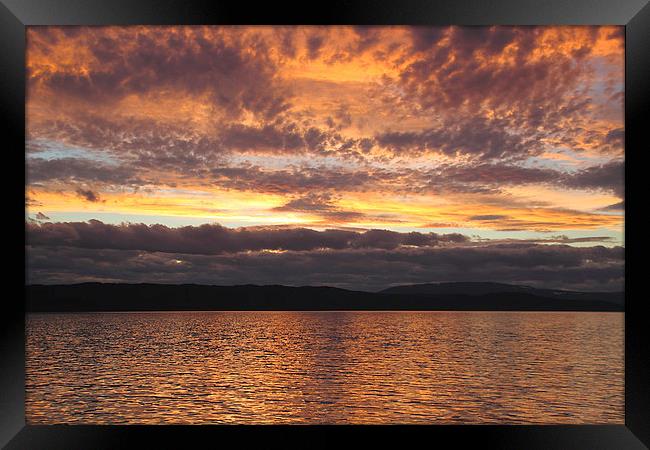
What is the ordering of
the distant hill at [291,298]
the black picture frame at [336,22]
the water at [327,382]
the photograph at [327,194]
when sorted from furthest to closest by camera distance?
the distant hill at [291,298]
the photograph at [327,194]
the water at [327,382]
the black picture frame at [336,22]

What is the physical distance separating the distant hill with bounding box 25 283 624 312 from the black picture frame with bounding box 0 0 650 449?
59.9 m

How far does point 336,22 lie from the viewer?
475cm

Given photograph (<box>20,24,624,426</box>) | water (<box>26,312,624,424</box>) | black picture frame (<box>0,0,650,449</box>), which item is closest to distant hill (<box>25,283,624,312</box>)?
photograph (<box>20,24,624,426</box>)

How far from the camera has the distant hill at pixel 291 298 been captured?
85.8 metres

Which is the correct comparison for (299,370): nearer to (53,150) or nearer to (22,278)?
(53,150)

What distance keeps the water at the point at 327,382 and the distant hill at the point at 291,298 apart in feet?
80.7

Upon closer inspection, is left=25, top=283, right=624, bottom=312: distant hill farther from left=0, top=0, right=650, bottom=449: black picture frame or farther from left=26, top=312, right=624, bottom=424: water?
left=0, top=0, right=650, bottom=449: black picture frame

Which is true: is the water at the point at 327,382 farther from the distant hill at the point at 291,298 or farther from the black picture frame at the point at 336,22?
the distant hill at the point at 291,298

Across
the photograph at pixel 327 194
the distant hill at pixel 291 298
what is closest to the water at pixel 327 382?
the photograph at pixel 327 194

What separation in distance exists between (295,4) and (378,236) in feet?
157

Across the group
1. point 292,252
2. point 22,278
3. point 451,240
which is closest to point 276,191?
point 292,252

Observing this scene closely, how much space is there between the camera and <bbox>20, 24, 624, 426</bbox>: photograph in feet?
93.8

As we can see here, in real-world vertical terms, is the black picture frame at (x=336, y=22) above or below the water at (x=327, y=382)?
above

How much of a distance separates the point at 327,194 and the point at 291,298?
6989cm
